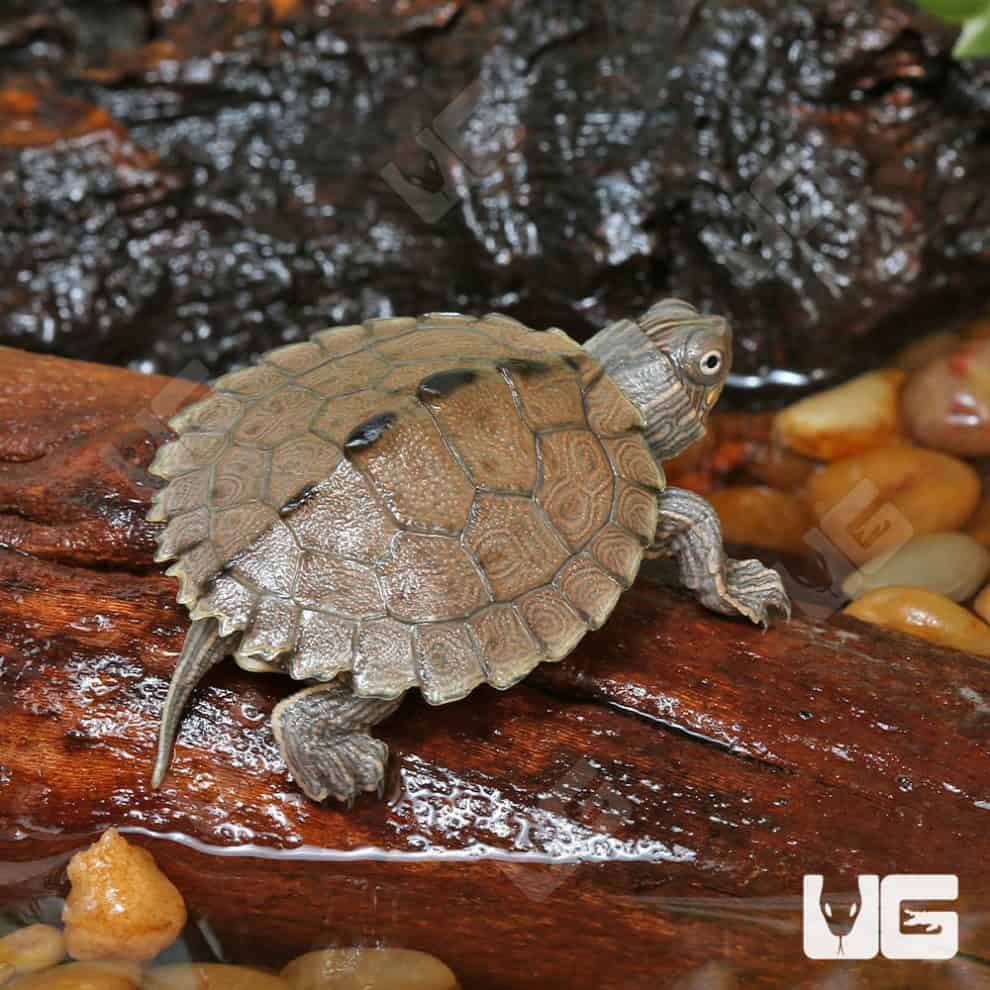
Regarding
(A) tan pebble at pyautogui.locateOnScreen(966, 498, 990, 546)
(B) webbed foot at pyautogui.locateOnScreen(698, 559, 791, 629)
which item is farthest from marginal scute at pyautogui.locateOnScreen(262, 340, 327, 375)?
(A) tan pebble at pyautogui.locateOnScreen(966, 498, 990, 546)

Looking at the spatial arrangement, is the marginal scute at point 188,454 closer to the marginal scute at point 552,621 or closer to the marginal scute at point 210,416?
the marginal scute at point 210,416

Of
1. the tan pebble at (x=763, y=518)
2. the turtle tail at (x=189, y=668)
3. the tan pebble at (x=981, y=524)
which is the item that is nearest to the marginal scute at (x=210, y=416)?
the turtle tail at (x=189, y=668)

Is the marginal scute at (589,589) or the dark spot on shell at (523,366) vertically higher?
the dark spot on shell at (523,366)

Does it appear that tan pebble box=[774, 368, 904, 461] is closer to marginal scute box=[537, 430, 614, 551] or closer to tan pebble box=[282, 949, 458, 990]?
marginal scute box=[537, 430, 614, 551]

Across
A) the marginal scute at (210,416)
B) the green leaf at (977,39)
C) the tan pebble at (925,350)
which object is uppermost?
the green leaf at (977,39)

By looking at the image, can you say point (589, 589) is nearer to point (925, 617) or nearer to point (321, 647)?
point (321, 647)

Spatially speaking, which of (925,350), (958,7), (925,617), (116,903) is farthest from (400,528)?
(925,350)

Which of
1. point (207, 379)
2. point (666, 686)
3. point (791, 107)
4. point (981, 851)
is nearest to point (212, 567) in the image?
point (666, 686)

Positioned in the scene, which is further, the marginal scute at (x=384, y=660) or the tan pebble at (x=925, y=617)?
the tan pebble at (x=925, y=617)
